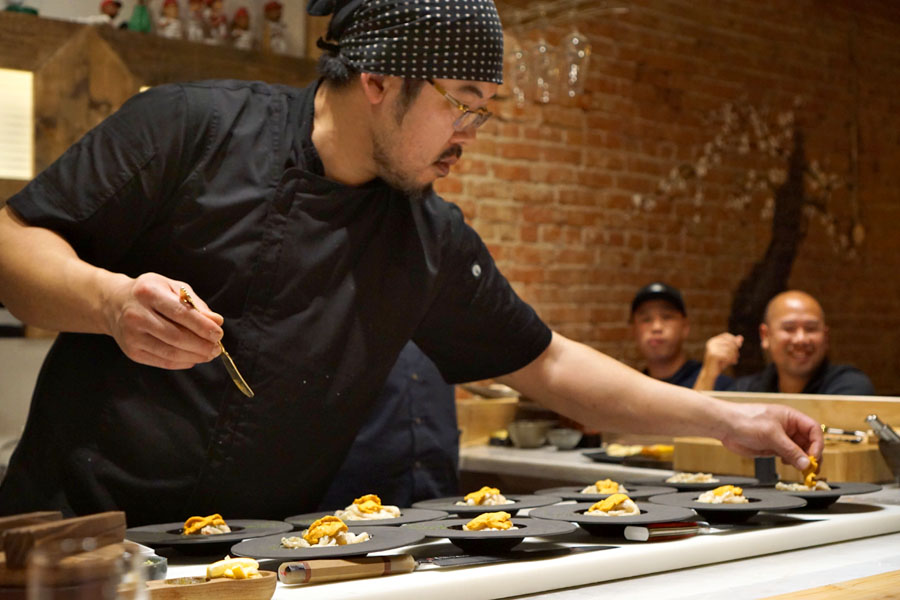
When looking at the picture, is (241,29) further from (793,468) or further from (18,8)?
A: (793,468)

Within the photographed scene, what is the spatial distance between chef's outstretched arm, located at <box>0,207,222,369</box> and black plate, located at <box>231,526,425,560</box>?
0.24 metres

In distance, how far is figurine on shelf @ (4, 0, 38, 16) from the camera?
3.57 metres

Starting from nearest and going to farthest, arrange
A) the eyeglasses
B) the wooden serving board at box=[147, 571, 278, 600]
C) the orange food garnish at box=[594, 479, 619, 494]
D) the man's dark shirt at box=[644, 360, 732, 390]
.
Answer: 1. the wooden serving board at box=[147, 571, 278, 600]
2. the eyeglasses
3. the orange food garnish at box=[594, 479, 619, 494]
4. the man's dark shirt at box=[644, 360, 732, 390]

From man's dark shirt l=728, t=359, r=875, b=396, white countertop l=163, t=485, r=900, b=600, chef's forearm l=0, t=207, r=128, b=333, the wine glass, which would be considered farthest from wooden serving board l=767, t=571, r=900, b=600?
the wine glass

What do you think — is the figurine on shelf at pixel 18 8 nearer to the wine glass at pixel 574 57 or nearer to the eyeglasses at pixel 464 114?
the wine glass at pixel 574 57

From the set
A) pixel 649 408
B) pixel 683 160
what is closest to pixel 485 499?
pixel 649 408

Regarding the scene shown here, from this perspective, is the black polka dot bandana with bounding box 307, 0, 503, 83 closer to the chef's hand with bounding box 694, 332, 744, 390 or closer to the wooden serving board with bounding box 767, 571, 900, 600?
the wooden serving board with bounding box 767, 571, 900, 600

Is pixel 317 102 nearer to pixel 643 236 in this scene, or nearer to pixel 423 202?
pixel 423 202

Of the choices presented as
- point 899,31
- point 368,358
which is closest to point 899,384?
point 899,31

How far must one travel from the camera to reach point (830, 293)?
671cm

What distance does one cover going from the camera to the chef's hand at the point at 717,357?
4.29m

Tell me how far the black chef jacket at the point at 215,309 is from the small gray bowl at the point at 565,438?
2.00 metres

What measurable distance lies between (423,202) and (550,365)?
0.40 meters

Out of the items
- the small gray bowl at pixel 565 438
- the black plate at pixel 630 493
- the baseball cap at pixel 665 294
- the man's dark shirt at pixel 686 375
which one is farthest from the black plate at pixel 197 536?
the baseball cap at pixel 665 294
